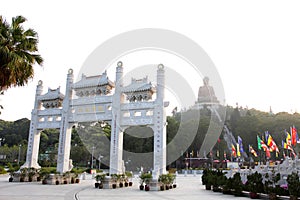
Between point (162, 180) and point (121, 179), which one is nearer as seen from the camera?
point (162, 180)

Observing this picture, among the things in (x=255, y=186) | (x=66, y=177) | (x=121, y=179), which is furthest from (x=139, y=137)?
(x=255, y=186)

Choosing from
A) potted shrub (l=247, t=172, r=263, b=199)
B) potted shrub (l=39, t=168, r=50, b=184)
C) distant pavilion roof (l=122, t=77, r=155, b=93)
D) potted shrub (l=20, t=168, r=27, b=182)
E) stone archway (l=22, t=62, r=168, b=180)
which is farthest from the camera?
potted shrub (l=20, t=168, r=27, b=182)

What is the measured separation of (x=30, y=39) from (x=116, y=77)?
7.65 metres

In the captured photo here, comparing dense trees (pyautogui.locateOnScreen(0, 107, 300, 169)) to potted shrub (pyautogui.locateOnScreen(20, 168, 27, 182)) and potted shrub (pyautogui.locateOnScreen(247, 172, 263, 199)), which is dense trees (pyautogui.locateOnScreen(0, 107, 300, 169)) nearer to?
potted shrub (pyautogui.locateOnScreen(20, 168, 27, 182))

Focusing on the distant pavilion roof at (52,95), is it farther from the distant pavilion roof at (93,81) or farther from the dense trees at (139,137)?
the dense trees at (139,137)

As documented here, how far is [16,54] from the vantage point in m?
9.36

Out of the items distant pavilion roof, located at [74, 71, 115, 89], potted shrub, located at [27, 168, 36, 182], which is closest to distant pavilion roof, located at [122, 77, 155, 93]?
distant pavilion roof, located at [74, 71, 115, 89]

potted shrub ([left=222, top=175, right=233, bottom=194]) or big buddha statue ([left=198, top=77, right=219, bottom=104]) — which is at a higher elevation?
big buddha statue ([left=198, top=77, right=219, bottom=104])

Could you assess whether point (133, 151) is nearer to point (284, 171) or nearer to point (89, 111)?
point (89, 111)

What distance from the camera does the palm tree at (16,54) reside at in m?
8.91

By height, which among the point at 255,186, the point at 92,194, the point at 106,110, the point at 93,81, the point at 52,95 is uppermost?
the point at 93,81

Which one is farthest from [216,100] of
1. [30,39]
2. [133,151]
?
[30,39]

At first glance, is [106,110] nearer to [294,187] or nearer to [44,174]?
[44,174]

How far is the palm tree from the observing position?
8.91 metres
